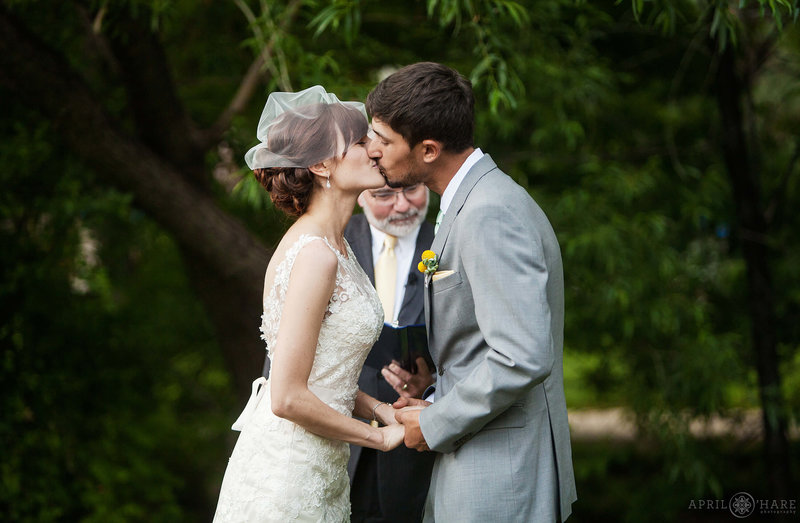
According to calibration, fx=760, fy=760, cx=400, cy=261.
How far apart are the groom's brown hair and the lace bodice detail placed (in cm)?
44

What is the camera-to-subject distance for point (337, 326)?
2.43 m

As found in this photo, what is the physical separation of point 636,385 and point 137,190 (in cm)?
359

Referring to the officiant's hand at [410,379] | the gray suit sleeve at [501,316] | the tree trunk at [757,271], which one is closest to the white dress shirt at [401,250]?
the officiant's hand at [410,379]


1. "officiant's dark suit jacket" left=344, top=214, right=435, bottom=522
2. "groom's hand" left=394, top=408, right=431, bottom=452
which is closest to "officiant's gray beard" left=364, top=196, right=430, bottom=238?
"officiant's dark suit jacket" left=344, top=214, right=435, bottom=522

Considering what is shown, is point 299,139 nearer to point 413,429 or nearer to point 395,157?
point 395,157

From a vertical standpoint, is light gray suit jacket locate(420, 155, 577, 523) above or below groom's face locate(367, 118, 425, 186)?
below

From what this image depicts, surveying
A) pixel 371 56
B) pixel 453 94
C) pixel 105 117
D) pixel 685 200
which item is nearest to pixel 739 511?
pixel 685 200

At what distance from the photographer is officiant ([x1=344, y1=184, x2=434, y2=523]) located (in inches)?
107

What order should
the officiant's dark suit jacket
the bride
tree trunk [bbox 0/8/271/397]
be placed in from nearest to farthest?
1. the bride
2. the officiant's dark suit jacket
3. tree trunk [bbox 0/8/271/397]

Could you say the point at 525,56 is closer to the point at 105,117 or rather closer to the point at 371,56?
the point at 371,56

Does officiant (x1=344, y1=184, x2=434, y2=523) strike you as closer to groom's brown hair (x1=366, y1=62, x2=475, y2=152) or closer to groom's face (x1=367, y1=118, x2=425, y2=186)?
groom's face (x1=367, y1=118, x2=425, y2=186)

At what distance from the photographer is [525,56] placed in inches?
192

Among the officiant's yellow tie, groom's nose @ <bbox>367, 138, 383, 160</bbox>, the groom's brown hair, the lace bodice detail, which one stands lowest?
the officiant's yellow tie

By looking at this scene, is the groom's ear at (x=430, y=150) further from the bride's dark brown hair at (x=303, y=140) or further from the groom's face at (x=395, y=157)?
the bride's dark brown hair at (x=303, y=140)
